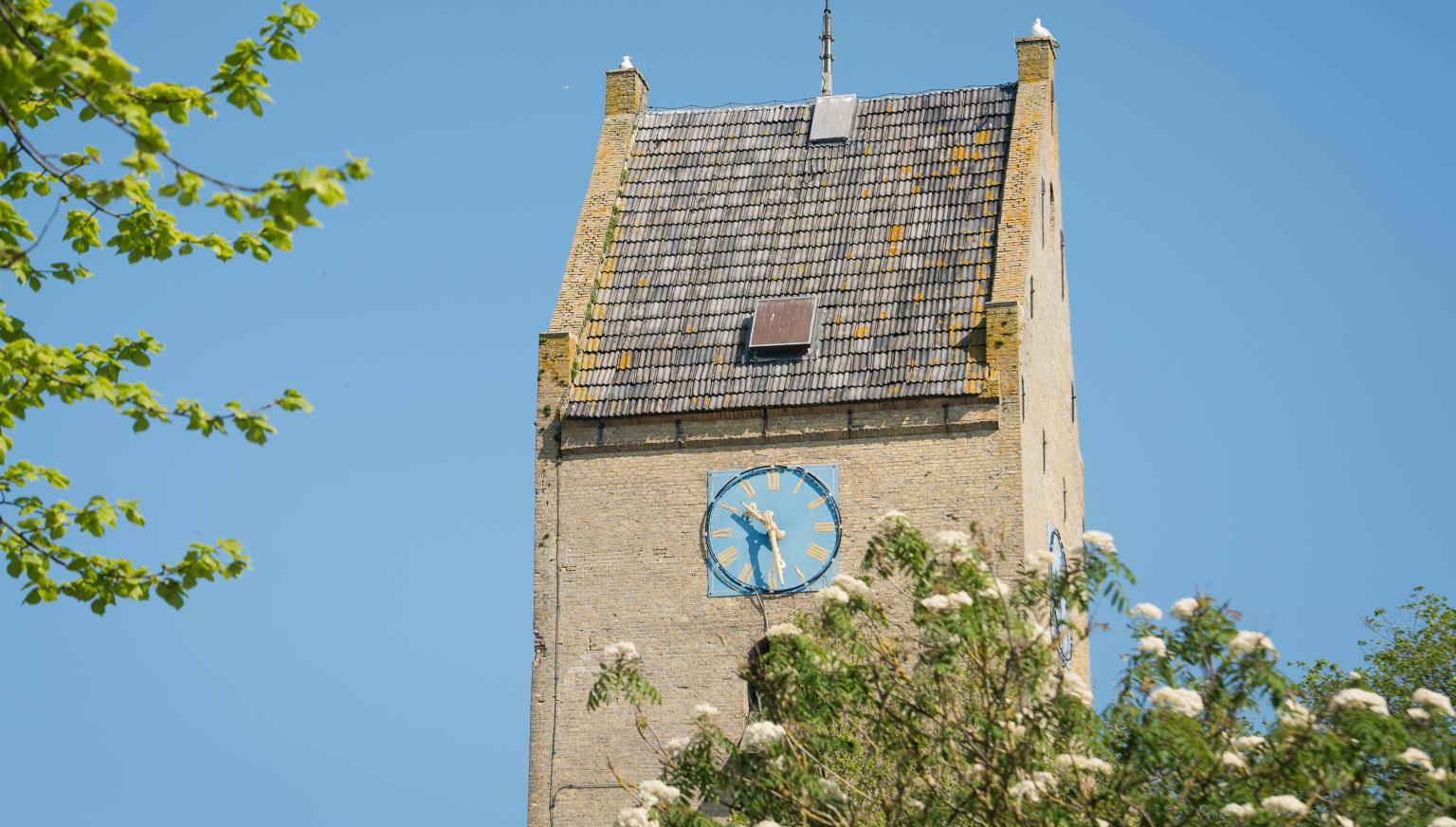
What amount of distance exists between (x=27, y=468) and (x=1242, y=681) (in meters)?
9.02

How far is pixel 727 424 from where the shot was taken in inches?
1454

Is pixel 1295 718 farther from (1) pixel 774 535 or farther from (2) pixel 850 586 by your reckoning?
(1) pixel 774 535

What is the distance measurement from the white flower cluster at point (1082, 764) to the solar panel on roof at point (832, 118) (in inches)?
901

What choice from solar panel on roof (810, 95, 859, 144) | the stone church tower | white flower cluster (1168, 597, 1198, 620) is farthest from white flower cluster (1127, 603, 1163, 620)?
solar panel on roof (810, 95, 859, 144)

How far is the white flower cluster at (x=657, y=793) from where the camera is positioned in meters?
20.5

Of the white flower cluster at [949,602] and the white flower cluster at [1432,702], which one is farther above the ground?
the white flower cluster at [949,602]

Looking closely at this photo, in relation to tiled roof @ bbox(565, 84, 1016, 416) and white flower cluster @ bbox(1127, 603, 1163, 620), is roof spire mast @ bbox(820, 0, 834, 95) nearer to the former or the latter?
tiled roof @ bbox(565, 84, 1016, 416)

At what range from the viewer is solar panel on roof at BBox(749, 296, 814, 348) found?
37.3 metres

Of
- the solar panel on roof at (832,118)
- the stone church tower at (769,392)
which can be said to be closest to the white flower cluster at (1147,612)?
the stone church tower at (769,392)

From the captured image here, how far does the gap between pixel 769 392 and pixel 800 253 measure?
3.07 meters

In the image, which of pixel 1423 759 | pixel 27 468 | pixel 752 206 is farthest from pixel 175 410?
pixel 752 206

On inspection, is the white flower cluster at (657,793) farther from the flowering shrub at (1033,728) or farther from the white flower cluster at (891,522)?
the white flower cluster at (891,522)

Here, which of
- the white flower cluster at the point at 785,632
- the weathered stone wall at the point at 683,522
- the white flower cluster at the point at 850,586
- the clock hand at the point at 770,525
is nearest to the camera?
the white flower cluster at the point at 850,586

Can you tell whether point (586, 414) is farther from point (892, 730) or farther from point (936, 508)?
point (892, 730)
